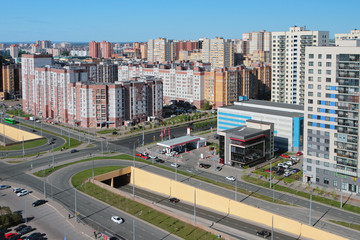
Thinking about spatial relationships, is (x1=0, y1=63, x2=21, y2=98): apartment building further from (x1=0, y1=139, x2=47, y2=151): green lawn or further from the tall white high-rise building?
the tall white high-rise building

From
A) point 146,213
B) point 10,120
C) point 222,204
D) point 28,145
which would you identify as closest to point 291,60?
point 222,204

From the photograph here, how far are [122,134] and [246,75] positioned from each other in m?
58.9

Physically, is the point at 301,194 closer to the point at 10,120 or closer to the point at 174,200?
the point at 174,200

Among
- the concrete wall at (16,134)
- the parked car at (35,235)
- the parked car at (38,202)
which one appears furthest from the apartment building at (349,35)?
the parked car at (35,235)

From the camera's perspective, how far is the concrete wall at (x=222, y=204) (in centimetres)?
4863

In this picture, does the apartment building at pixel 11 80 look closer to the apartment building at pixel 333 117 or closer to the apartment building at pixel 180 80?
the apartment building at pixel 180 80

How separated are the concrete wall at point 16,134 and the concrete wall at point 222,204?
40631 millimetres

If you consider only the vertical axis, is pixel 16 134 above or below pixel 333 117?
below

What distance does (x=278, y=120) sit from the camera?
87.1 m

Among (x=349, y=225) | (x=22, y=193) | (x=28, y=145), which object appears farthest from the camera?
(x=28, y=145)

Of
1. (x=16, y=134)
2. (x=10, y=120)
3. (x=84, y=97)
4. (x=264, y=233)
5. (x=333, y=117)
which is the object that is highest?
(x=84, y=97)

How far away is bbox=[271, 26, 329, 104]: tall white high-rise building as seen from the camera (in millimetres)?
108062

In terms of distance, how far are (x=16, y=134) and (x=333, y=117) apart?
78.3 meters

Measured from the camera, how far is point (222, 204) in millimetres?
56531
